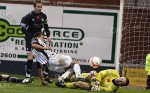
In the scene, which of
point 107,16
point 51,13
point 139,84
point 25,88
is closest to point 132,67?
point 139,84

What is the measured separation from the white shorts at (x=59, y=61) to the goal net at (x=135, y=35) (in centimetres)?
352

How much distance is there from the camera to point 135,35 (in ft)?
53.3

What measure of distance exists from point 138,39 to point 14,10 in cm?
382

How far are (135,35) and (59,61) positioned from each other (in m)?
4.45

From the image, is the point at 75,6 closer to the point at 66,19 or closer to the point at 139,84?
the point at 66,19

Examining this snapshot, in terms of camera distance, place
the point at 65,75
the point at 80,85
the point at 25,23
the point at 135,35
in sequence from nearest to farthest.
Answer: the point at 80,85
the point at 65,75
the point at 25,23
the point at 135,35

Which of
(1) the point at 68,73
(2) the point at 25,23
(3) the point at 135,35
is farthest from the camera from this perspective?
(3) the point at 135,35

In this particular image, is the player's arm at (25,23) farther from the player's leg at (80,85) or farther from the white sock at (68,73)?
the player's leg at (80,85)

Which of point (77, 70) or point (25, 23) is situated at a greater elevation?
point (25, 23)

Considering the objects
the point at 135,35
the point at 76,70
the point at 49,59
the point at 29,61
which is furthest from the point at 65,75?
the point at 135,35

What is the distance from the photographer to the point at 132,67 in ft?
51.4

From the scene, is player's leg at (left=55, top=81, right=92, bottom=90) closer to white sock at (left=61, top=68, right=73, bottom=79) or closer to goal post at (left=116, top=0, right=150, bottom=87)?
white sock at (left=61, top=68, right=73, bottom=79)

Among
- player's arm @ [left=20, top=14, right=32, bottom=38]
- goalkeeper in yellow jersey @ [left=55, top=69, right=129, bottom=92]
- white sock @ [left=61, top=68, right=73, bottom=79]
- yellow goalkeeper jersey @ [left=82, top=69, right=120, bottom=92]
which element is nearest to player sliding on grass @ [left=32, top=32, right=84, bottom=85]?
white sock @ [left=61, top=68, right=73, bottom=79]

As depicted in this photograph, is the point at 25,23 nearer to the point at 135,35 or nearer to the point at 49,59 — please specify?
the point at 49,59
